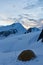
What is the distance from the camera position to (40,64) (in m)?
13.1

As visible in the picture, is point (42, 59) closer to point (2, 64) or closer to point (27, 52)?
point (27, 52)

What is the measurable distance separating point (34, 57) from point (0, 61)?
2.40m

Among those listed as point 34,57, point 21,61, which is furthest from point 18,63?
point 34,57

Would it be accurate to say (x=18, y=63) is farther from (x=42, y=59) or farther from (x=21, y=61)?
(x=42, y=59)

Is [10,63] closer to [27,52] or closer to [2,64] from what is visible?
[2,64]

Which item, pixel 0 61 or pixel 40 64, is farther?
pixel 0 61

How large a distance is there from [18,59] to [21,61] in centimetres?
68

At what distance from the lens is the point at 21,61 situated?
47.7 feet

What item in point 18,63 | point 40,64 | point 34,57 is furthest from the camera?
point 34,57

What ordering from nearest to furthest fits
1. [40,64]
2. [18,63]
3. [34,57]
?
[40,64]
[18,63]
[34,57]

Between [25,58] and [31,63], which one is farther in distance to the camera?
[25,58]

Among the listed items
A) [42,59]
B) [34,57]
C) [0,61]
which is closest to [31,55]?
[34,57]

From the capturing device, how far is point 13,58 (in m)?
15.8

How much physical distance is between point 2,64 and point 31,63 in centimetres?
201
